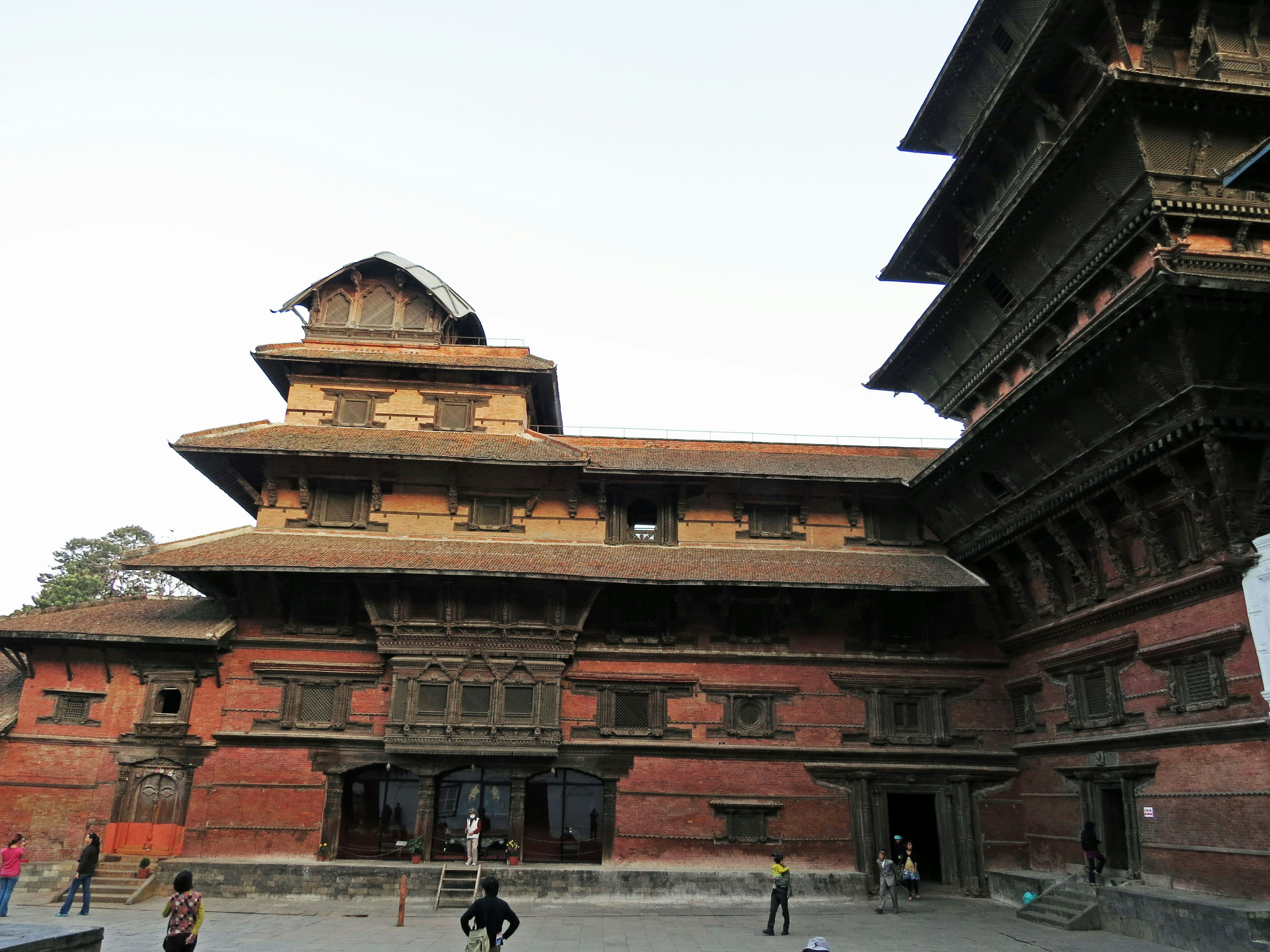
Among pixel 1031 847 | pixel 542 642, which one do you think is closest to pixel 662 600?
pixel 542 642

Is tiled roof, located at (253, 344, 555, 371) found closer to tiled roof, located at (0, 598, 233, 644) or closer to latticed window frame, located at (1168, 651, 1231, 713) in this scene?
tiled roof, located at (0, 598, 233, 644)

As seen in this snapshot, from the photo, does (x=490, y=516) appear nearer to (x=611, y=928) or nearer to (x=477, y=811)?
(x=477, y=811)

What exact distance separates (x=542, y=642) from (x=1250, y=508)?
598 inches

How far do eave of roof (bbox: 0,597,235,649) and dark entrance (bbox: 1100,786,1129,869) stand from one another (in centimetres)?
2047

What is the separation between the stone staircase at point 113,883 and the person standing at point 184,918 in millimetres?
11926

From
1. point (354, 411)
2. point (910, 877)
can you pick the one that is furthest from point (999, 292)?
point (354, 411)

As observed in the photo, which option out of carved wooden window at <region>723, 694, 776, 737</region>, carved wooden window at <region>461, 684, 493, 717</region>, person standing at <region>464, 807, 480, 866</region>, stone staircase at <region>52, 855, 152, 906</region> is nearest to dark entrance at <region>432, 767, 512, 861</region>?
person standing at <region>464, 807, 480, 866</region>

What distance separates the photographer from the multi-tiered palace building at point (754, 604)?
17.2 metres

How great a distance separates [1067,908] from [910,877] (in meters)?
3.80

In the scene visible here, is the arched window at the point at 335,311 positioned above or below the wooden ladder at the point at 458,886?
above

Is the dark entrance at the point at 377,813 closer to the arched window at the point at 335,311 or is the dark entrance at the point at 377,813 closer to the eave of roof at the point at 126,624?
the eave of roof at the point at 126,624

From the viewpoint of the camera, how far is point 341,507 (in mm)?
24500

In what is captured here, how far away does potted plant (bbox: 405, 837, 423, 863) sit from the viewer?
822 inches

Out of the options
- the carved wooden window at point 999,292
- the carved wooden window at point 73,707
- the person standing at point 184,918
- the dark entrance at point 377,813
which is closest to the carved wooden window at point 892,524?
the carved wooden window at point 999,292
